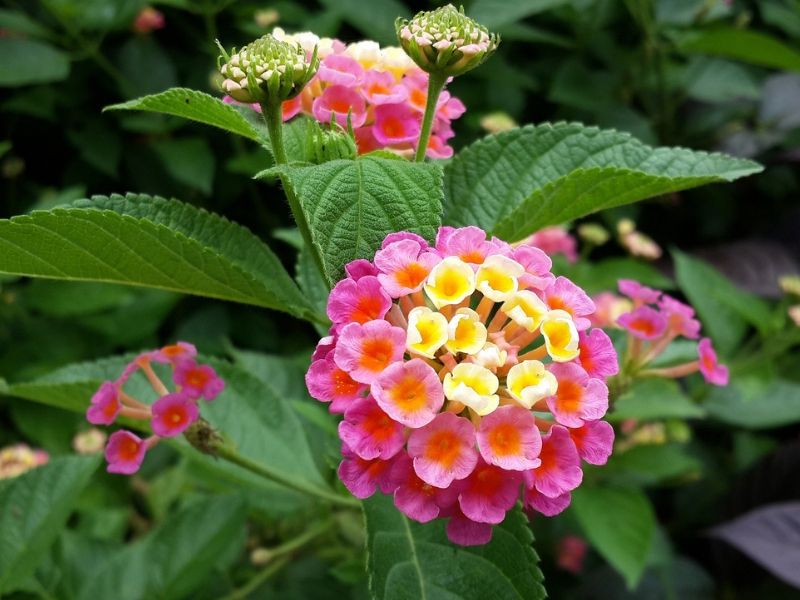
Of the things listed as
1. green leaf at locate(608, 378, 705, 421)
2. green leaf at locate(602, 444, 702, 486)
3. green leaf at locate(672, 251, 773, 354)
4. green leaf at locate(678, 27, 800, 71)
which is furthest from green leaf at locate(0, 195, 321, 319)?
green leaf at locate(678, 27, 800, 71)

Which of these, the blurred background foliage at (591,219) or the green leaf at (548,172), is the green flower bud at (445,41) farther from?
the blurred background foliage at (591,219)

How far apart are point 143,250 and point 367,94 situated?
0.26 meters

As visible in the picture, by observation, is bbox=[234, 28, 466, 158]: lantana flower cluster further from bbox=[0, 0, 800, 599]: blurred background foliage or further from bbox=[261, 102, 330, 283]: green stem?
bbox=[0, 0, 800, 599]: blurred background foliage

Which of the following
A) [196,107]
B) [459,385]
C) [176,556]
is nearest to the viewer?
[459,385]

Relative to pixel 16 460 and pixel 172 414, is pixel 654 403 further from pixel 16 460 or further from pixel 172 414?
pixel 16 460

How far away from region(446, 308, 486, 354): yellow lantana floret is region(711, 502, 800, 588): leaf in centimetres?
109

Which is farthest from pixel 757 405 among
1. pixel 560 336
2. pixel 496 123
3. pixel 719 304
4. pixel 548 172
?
pixel 560 336

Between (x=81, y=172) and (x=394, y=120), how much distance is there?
4.79 feet

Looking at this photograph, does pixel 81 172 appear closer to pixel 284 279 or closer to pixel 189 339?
pixel 189 339

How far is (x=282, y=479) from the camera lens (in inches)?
36.8

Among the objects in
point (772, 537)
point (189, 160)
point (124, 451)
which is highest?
point (124, 451)

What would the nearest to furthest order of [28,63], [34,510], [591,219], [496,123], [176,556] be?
[34,510]
[176,556]
[496,123]
[28,63]
[591,219]

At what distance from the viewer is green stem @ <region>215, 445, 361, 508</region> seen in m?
0.88

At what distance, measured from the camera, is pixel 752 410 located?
167 cm
